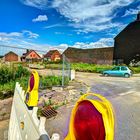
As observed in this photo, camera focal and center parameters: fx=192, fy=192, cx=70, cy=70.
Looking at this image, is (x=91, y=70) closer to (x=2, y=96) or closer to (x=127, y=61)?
(x=127, y=61)

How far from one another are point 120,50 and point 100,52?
5.65 m

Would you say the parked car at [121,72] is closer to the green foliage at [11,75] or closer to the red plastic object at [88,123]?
the green foliage at [11,75]

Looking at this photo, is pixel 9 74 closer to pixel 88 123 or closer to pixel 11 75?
pixel 11 75

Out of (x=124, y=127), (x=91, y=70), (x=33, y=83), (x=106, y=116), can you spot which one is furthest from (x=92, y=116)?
(x=91, y=70)

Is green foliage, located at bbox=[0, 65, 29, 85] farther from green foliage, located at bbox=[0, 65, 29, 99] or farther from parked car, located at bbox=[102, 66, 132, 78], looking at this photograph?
parked car, located at bbox=[102, 66, 132, 78]

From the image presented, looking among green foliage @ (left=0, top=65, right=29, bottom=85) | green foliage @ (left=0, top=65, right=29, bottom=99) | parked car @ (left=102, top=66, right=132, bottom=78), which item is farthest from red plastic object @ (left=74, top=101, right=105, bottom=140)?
parked car @ (left=102, top=66, right=132, bottom=78)

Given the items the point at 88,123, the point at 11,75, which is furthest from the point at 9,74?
the point at 88,123

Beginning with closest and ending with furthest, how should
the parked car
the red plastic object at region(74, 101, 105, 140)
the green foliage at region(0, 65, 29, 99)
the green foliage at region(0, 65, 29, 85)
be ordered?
the red plastic object at region(74, 101, 105, 140), the green foliage at region(0, 65, 29, 99), the green foliage at region(0, 65, 29, 85), the parked car

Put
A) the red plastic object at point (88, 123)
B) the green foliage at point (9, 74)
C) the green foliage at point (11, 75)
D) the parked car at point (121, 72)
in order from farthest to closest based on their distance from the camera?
the parked car at point (121, 72) < the green foliage at point (9, 74) < the green foliage at point (11, 75) < the red plastic object at point (88, 123)

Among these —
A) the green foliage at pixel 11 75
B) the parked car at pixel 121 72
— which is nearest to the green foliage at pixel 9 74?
the green foliage at pixel 11 75

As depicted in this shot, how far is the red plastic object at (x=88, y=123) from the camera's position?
1.15 meters

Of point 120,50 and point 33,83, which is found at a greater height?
point 120,50

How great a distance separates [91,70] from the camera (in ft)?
90.6

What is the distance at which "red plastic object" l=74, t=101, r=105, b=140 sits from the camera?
115 centimetres
